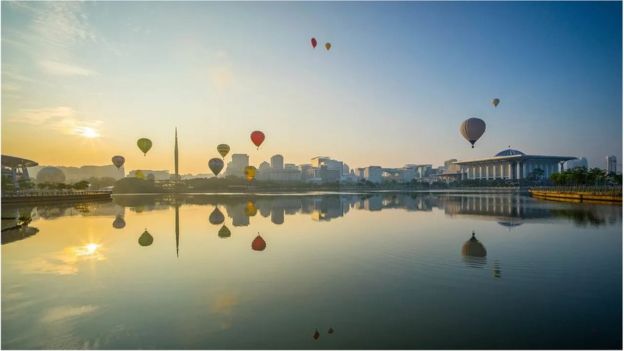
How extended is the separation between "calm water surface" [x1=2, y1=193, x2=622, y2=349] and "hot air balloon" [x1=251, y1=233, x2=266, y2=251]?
0.05 meters

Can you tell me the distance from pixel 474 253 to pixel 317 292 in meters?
8.26

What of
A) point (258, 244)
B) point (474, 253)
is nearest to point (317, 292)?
point (474, 253)

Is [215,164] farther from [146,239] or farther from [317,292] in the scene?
[317,292]

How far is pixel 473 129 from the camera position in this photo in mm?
72688

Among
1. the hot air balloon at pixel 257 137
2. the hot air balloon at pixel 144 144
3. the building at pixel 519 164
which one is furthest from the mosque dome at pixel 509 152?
the hot air balloon at pixel 144 144

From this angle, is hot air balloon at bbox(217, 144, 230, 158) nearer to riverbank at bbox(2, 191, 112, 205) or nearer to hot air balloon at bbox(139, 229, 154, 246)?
riverbank at bbox(2, 191, 112, 205)

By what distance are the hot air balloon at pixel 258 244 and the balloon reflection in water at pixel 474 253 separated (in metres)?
8.90

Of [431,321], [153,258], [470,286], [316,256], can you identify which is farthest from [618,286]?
[153,258]

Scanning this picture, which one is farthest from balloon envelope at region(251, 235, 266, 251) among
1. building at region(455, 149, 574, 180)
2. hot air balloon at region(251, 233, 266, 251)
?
building at region(455, 149, 574, 180)

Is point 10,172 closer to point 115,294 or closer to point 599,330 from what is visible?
point 115,294

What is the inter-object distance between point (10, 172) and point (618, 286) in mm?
98412

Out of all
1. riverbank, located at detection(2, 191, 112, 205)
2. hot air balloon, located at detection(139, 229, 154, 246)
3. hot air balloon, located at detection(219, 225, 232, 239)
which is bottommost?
hot air balloon, located at detection(219, 225, 232, 239)

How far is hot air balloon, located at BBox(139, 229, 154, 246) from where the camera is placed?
1952 cm

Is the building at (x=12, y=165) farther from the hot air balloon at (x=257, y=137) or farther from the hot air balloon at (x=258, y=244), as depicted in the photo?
the hot air balloon at (x=258, y=244)
